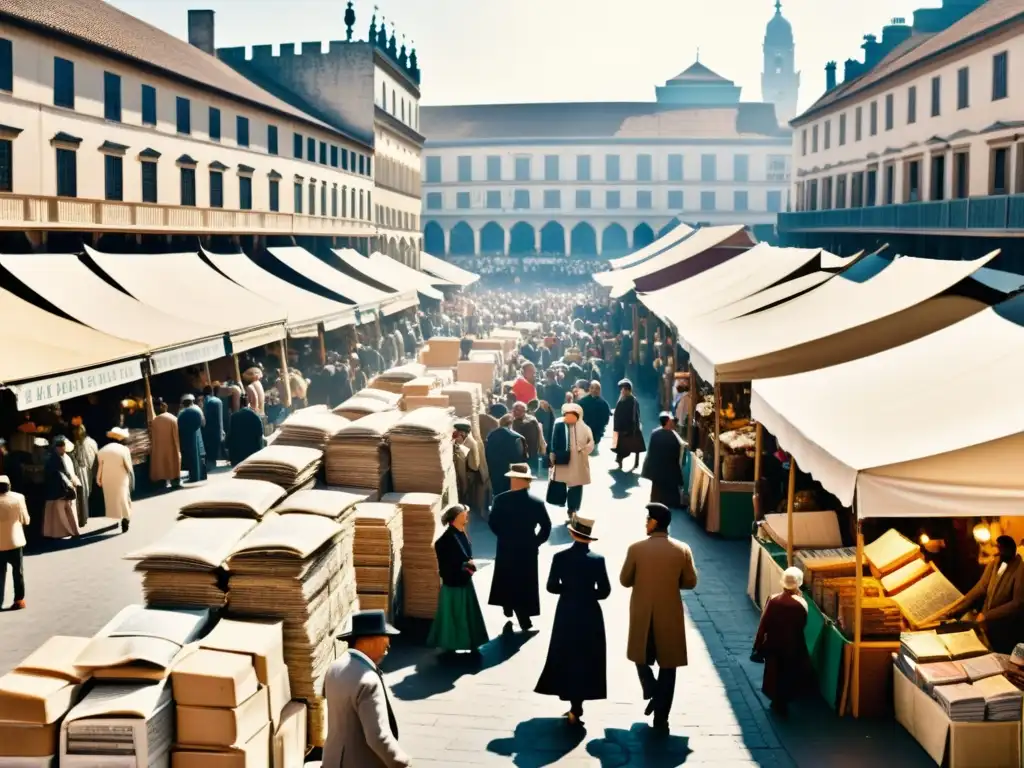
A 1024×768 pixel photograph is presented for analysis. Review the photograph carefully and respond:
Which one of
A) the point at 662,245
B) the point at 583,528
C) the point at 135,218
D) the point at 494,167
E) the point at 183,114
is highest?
the point at 494,167

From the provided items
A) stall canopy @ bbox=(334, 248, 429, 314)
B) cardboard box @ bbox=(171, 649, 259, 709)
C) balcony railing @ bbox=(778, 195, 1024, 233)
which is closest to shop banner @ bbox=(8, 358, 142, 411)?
cardboard box @ bbox=(171, 649, 259, 709)

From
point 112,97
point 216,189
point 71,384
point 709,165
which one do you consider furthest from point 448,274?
point 709,165

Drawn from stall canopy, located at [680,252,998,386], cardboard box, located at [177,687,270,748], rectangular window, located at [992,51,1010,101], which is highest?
rectangular window, located at [992,51,1010,101]

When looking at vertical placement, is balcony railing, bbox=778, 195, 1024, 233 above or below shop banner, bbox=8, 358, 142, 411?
above

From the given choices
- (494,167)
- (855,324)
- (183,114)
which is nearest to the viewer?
(855,324)

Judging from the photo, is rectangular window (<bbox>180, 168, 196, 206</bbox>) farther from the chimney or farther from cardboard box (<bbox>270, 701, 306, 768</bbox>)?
cardboard box (<bbox>270, 701, 306, 768</bbox>)

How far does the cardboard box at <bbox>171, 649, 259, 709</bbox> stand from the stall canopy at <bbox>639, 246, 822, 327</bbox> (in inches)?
470

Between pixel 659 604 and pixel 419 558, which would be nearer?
pixel 659 604

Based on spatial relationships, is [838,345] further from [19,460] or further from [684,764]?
[19,460]

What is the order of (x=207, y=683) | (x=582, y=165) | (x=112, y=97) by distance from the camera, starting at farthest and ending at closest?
(x=582, y=165), (x=112, y=97), (x=207, y=683)

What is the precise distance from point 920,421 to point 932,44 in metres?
37.4

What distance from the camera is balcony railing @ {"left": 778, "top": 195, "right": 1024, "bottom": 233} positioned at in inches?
1166

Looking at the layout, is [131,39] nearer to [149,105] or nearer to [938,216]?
[149,105]

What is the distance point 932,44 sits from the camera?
42219 millimetres
